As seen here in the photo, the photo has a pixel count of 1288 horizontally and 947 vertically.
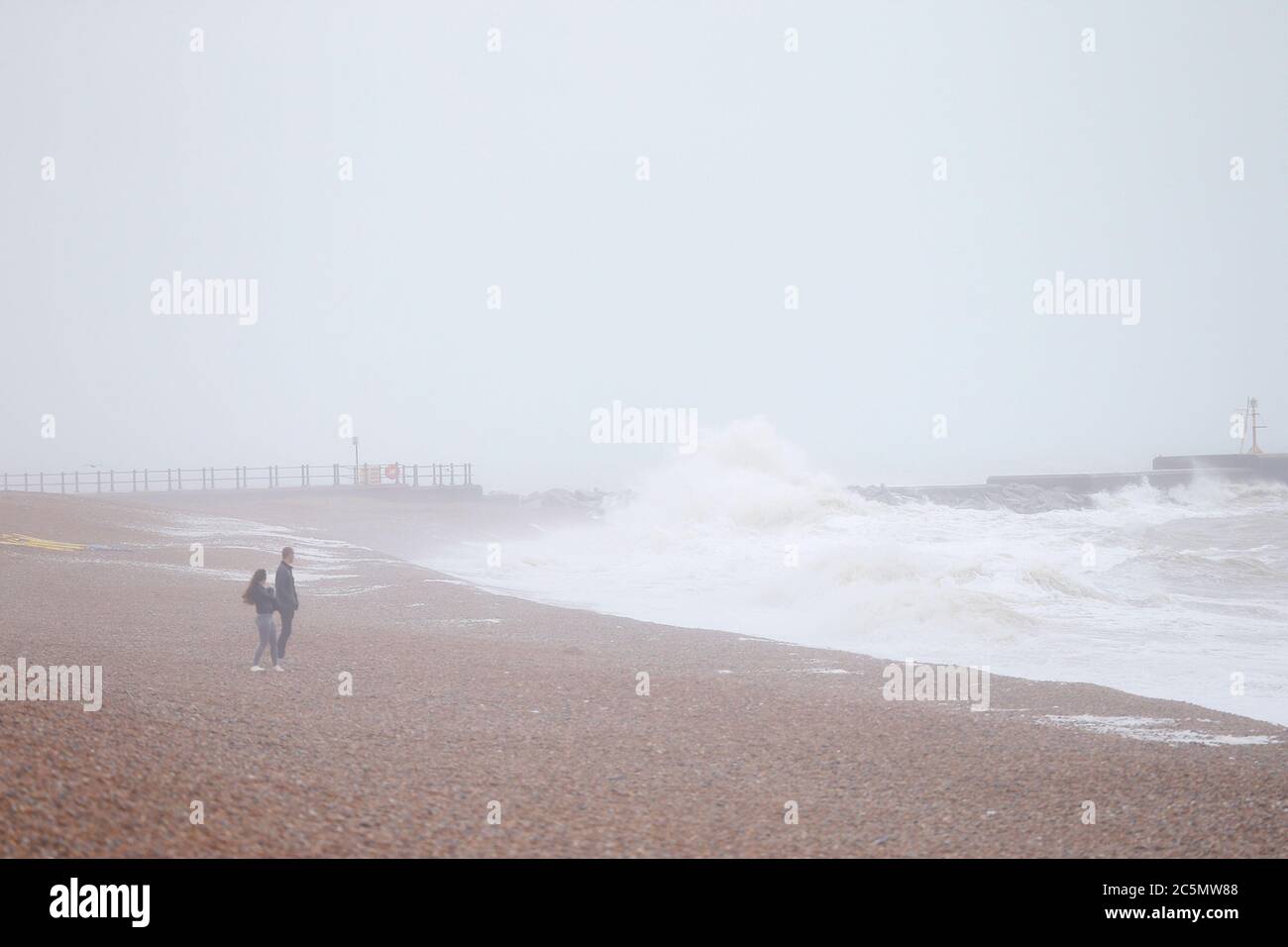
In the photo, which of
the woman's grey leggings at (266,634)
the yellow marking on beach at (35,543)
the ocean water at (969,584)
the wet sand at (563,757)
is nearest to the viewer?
the wet sand at (563,757)

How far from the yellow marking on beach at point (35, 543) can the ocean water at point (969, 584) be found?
31.3 feet

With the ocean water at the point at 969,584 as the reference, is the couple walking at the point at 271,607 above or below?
above

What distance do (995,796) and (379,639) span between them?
866 cm

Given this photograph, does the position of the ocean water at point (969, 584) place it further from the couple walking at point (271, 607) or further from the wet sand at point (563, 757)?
the couple walking at point (271, 607)

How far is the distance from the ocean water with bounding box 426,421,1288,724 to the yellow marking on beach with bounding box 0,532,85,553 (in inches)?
376

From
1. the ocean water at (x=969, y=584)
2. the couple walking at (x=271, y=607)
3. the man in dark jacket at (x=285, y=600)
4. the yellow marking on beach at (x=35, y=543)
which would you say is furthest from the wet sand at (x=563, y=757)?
the yellow marking on beach at (x=35, y=543)

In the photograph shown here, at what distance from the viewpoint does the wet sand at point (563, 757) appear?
5441mm

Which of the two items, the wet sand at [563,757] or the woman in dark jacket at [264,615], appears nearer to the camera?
the wet sand at [563,757]

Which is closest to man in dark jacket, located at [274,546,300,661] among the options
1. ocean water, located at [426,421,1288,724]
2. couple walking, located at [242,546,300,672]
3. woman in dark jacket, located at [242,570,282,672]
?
couple walking, located at [242,546,300,672]

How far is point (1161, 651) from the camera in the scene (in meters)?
13.9

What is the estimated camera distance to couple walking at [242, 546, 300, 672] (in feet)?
34.9

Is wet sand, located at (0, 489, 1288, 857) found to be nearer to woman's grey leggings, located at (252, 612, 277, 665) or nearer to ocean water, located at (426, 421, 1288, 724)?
woman's grey leggings, located at (252, 612, 277, 665)

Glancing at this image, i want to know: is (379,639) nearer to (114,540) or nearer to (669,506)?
(114,540)
